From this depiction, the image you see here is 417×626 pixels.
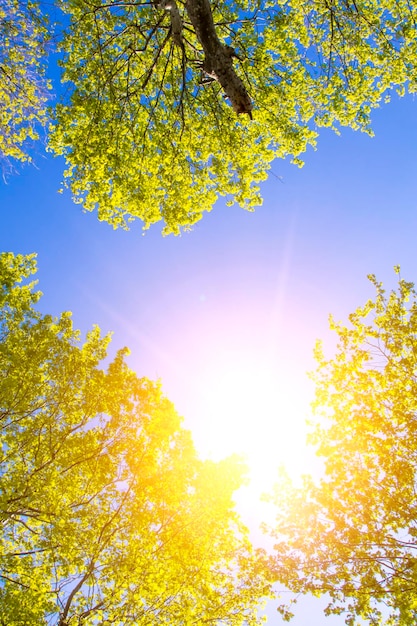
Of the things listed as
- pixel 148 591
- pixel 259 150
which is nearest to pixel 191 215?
pixel 259 150

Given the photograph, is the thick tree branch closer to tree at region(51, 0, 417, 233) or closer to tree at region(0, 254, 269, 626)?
tree at region(51, 0, 417, 233)

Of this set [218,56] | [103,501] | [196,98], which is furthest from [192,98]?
[103,501]

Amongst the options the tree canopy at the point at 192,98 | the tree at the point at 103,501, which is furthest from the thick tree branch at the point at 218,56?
the tree at the point at 103,501

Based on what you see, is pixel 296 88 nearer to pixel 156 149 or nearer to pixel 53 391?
pixel 156 149

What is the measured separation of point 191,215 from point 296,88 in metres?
4.58

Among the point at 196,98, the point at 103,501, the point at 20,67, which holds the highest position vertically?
the point at 196,98

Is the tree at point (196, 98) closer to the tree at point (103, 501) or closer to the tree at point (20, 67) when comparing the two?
the tree at point (20, 67)

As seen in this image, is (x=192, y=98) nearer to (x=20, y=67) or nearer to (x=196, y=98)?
(x=196, y=98)

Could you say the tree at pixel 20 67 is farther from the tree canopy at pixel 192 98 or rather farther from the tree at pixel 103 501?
the tree at pixel 103 501

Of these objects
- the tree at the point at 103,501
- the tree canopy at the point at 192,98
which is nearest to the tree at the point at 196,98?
the tree canopy at the point at 192,98

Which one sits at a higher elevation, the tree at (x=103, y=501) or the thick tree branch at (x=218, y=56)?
the thick tree branch at (x=218, y=56)

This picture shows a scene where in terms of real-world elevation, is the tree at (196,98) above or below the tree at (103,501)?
above

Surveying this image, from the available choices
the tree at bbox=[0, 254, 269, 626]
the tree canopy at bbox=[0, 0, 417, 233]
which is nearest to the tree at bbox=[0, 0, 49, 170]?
the tree canopy at bbox=[0, 0, 417, 233]

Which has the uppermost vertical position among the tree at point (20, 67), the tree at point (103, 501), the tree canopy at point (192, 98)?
the tree canopy at point (192, 98)
